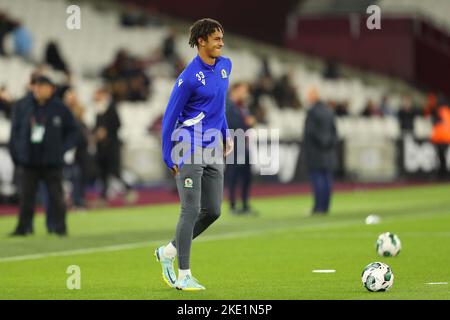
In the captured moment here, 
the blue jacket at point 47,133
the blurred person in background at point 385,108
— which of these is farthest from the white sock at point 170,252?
the blurred person in background at point 385,108

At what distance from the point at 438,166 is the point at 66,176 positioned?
15.2 meters

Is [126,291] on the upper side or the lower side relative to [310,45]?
lower

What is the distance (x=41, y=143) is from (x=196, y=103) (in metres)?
7.51

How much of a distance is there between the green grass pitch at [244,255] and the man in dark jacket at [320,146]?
56cm

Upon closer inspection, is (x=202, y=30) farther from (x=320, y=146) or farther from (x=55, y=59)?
(x=55, y=59)

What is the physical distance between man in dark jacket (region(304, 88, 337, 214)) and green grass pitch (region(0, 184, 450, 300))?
1.84 ft

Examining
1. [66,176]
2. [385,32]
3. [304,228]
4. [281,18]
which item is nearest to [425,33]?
[385,32]

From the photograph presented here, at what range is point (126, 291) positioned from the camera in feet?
38.1

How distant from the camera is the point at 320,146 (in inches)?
911

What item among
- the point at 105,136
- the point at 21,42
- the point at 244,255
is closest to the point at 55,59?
the point at 21,42

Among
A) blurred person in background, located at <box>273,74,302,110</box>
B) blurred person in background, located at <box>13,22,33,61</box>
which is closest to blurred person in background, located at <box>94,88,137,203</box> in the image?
blurred person in background, located at <box>13,22,33,61</box>

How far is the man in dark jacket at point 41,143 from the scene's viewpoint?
727 inches

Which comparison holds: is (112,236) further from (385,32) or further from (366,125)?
(385,32)
